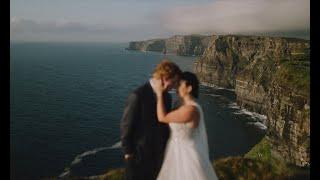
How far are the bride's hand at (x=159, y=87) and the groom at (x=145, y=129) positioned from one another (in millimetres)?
79

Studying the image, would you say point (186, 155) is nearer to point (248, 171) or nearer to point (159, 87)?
point (159, 87)

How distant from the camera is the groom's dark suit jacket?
932cm

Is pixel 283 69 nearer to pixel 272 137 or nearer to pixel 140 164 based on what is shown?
pixel 272 137

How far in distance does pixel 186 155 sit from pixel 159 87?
5.17 ft

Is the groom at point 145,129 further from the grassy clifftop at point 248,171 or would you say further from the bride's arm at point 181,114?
the grassy clifftop at point 248,171

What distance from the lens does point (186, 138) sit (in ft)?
30.5

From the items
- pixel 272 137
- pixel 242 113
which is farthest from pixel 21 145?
pixel 242 113

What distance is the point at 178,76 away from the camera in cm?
909

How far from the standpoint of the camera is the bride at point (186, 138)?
8.98 m

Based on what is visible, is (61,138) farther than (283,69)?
Yes

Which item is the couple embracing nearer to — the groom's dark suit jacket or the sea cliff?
the groom's dark suit jacket

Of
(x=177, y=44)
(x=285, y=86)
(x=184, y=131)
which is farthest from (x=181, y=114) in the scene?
→ (x=285, y=86)

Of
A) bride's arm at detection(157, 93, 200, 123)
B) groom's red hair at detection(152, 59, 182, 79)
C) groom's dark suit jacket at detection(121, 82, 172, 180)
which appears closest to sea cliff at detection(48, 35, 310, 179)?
groom's dark suit jacket at detection(121, 82, 172, 180)

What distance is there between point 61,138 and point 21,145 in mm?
5688
